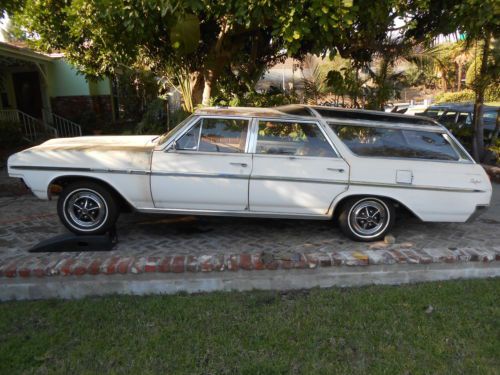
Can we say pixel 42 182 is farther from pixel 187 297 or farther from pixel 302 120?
pixel 302 120

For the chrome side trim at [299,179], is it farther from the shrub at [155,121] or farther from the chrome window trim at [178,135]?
the shrub at [155,121]

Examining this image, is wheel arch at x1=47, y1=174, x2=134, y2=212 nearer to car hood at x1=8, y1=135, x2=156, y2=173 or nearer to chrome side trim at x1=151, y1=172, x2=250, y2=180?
car hood at x1=8, y1=135, x2=156, y2=173

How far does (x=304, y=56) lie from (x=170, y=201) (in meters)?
6.67

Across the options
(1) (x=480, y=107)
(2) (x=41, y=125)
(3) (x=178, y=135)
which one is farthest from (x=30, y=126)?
(1) (x=480, y=107)

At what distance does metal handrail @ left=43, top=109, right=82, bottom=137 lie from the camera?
14477 millimetres

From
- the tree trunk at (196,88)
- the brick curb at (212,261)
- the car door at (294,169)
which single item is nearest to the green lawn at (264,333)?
the brick curb at (212,261)

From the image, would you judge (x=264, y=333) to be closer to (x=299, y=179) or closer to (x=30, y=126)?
(x=299, y=179)

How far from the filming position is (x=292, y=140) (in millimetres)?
4605

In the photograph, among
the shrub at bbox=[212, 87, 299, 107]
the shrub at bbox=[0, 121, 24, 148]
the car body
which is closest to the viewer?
the shrub at bbox=[212, 87, 299, 107]

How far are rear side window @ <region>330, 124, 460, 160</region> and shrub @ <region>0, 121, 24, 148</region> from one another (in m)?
10.5

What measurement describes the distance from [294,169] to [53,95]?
44.2 ft

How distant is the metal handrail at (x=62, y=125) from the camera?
14477mm

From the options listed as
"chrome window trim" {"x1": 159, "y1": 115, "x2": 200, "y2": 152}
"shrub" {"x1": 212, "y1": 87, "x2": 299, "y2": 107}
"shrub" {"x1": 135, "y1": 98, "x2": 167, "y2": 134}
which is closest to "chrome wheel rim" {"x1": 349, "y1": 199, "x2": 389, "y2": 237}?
"chrome window trim" {"x1": 159, "y1": 115, "x2": 200, "y2": 152}

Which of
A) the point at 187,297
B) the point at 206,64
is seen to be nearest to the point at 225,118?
the point at 187,297
